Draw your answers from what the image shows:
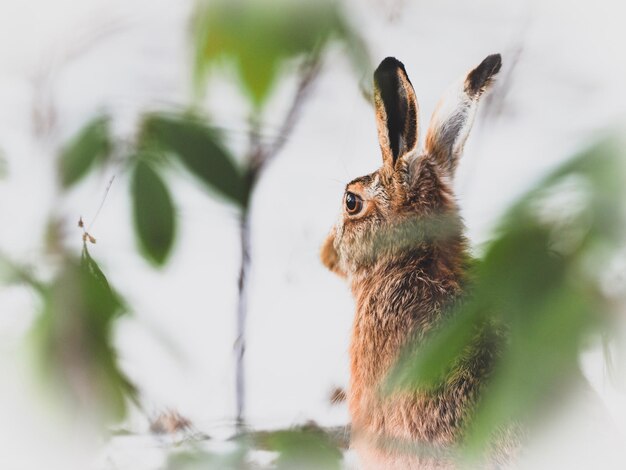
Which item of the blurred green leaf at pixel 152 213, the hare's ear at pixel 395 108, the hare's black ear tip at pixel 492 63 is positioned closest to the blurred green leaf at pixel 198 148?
the blurred green leaf at pixel 152 213

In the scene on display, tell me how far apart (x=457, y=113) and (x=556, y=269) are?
0.29 m

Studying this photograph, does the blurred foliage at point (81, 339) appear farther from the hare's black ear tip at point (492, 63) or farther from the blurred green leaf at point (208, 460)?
the hare's black ear tip at point (492, 63)

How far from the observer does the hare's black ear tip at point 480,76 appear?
63 cm

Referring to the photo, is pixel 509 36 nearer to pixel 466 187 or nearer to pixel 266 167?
pixel 466 187

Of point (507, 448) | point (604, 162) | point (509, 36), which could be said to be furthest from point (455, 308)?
point (509, 36)

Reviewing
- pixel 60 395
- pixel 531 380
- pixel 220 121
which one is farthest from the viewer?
pixel 220 121

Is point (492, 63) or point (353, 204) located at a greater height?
point (492, 63)

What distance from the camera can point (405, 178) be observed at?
0.65 meters

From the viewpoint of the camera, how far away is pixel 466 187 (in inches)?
27.5

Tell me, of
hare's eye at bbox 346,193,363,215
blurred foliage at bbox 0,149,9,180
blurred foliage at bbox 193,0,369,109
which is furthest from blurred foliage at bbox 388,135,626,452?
blurred foliage at bbox 0,149,9,180

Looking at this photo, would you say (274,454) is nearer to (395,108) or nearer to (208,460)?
(208,460)

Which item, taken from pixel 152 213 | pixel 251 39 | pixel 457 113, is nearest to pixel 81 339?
pixel 152 213

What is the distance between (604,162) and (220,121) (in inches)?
15.7

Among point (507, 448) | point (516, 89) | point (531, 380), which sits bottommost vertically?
point (507, 448)
